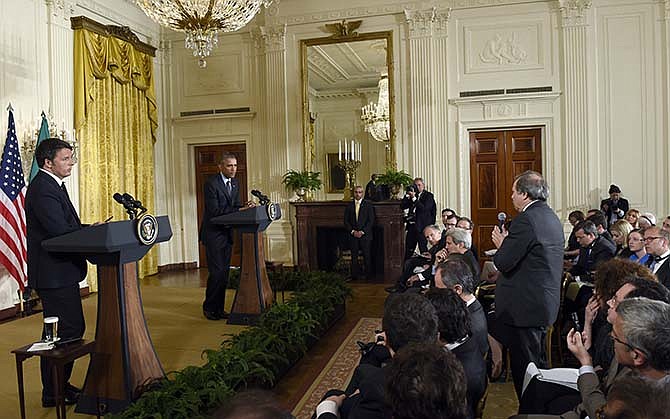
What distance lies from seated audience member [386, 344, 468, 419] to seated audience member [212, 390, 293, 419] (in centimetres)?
53

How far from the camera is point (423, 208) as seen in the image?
342 inches

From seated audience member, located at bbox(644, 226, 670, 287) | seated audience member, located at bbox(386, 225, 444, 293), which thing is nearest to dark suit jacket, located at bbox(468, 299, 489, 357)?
seated audience member, located at bbox(386, 225, 444, 293)

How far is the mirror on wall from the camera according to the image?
9492 mm

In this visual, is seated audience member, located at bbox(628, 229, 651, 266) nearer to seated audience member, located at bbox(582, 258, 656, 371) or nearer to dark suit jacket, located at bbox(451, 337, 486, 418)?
seated audience member, located at bbox(582, 258, 656, 371)

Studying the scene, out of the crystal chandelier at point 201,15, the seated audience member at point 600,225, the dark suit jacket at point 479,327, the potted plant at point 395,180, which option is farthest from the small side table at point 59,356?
the potted plant at point 395,180

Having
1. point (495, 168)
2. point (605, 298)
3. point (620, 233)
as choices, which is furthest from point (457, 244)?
point (495, 168)

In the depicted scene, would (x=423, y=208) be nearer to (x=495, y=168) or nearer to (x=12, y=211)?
(x=495, y=168)

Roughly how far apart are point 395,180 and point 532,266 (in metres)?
5.68

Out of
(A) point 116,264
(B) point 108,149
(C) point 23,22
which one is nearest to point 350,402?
(A) point 116,264

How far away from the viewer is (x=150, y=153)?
10102 millimetres

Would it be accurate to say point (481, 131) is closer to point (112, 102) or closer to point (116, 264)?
point (112, 102)

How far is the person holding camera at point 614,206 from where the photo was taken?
8180mm

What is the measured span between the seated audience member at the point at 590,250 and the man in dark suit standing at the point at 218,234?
3.28m

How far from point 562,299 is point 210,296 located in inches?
135
